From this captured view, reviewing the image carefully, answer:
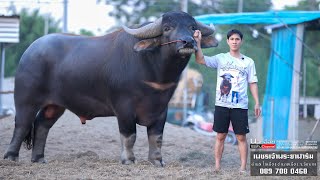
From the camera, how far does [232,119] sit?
814 centimetres

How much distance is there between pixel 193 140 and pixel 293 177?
756cm

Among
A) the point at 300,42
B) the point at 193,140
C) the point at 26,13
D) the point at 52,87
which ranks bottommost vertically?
the point at 193,140

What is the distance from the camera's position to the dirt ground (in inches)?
306

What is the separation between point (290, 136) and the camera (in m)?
13.9

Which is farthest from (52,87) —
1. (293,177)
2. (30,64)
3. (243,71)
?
(293,177)

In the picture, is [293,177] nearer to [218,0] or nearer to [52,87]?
[52,87]

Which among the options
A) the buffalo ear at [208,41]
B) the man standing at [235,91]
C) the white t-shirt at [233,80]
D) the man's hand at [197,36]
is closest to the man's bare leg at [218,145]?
the man standing at [235,91]

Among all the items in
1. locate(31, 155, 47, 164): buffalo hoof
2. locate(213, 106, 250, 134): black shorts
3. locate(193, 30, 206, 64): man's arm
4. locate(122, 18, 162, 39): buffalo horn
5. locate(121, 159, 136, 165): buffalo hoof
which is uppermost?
locate(122, 18, 162, 39): buffalo horn

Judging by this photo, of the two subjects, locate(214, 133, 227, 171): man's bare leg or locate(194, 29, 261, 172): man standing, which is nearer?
locate(194, 29, 261, 172): man standing

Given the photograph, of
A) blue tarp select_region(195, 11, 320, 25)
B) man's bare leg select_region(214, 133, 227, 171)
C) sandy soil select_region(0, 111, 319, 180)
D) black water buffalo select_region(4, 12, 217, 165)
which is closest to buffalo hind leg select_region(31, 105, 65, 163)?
black water buffalo select_region(4, 12, 217, 165)

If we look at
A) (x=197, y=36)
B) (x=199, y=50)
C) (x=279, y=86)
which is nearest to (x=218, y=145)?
(x=199, y=50)

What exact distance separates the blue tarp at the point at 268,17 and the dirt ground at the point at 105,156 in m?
2.65

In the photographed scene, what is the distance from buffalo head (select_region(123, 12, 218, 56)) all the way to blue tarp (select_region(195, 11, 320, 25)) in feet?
13.9

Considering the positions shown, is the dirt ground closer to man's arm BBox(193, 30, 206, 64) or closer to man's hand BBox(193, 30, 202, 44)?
man's arm BBox(193, 30, 206, 64)
